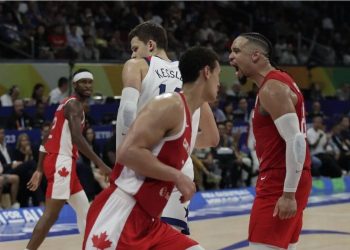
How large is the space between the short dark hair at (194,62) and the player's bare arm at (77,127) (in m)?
2.91

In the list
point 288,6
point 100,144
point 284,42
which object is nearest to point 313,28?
point 288,6

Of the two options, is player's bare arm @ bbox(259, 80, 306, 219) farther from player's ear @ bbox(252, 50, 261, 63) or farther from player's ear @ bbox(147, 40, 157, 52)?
player's ear @ bbox(147, 40, 157, 52)

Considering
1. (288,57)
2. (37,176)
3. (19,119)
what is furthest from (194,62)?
(288,57)

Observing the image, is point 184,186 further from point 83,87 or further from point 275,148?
point 83,87

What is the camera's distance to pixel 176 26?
19.7 m

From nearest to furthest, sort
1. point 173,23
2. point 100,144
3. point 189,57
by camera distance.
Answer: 1. point 189,57
2. point 100,144
3. point 173,23

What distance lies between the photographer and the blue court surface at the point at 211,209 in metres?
10.0

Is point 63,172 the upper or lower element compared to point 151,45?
lower

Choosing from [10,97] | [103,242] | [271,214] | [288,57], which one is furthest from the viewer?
[288,57]

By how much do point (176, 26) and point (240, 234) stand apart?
34.5 feet

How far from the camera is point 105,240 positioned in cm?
429

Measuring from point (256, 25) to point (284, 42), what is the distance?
1.05m

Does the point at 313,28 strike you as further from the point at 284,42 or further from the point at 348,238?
the point at 348,238

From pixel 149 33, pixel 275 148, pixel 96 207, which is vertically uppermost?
pixel 149 33
